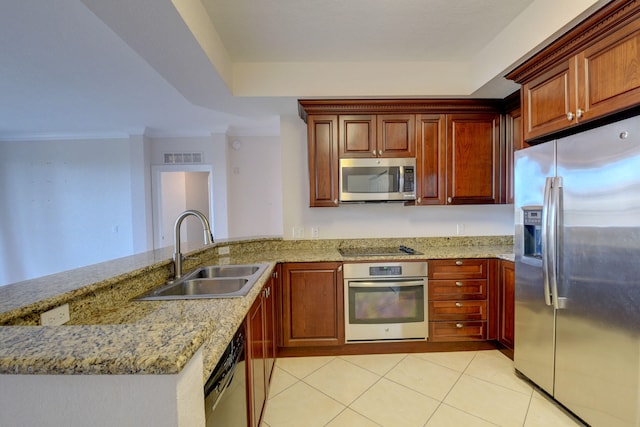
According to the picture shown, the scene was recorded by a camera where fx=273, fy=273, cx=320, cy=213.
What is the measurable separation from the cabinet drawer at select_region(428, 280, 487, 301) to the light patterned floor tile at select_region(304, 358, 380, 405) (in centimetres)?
86

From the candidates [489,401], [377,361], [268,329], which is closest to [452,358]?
[489,401]

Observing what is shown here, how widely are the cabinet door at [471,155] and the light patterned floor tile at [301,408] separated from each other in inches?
78.4

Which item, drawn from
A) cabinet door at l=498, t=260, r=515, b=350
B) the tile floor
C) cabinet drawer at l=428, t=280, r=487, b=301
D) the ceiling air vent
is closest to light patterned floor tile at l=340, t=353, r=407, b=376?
the tile floor

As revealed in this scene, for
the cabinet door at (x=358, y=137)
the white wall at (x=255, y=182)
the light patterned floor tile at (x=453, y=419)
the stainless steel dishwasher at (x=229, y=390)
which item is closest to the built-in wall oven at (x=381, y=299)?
the light patterned floor tile at (x=453, y=419)

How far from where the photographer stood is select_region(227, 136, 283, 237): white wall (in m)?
4.60

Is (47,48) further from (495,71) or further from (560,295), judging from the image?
(560,295)

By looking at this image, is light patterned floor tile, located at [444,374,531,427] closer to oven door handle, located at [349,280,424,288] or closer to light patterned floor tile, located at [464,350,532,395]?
light patterned floor tile, located at [464,350,532,395]

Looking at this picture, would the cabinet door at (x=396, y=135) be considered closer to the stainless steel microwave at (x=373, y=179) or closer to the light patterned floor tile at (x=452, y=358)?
the stainless steel microwave at (x=373, y=179)

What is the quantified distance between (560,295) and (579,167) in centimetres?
74

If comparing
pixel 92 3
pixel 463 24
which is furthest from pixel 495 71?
pixel 92 3

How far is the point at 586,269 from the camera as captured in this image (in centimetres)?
147

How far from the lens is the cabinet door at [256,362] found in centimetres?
131

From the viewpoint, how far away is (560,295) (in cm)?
161

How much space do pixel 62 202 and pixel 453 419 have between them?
5.88m
